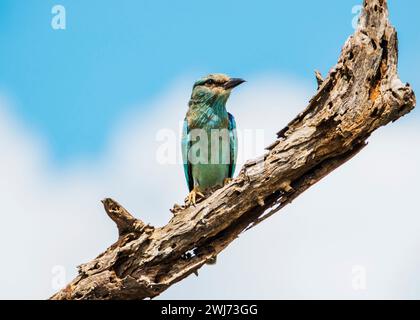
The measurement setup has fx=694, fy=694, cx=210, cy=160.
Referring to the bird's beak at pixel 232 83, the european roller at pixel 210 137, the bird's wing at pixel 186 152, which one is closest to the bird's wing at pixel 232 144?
the european roller at pixel 210 137

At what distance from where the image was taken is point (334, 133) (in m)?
6.85

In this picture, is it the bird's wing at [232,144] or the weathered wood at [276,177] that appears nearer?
the weathered wood at [276,177]

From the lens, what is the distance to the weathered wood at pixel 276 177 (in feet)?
22.1

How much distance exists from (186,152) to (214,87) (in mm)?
1092

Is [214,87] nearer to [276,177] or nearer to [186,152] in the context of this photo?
[186,152]

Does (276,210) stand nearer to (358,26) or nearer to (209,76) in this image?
(358,26)

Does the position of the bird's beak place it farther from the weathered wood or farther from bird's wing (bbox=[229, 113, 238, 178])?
the weathered wood

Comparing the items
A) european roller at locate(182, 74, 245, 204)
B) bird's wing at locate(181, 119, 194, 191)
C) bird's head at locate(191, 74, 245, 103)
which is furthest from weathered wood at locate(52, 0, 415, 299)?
bird's head at locate(191, 74, 245, 103)

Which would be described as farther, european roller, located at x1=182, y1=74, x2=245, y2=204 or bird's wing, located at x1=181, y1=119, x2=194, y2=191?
bird's wing, located at x1=181, y1=119, x2=194, y2=191

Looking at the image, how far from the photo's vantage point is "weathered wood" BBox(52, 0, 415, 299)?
6.75 metres

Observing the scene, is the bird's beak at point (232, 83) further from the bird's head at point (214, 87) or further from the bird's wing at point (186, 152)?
the bird's wing at point (186, 152)

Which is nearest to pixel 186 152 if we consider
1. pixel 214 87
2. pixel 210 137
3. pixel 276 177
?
pixel 210 137

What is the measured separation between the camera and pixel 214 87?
35.0ft
